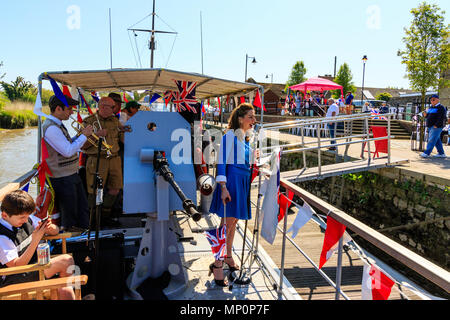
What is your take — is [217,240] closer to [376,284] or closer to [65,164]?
[376,284]

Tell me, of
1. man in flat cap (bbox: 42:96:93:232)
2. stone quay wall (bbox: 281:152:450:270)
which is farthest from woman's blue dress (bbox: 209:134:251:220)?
stone quay wall (bbox: 281:152:450:270)

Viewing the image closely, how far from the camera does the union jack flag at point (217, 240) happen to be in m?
2.92

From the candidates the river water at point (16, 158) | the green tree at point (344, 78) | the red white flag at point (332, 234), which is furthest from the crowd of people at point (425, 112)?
the green tree at point (344, 78)

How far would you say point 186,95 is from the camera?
5379 mm

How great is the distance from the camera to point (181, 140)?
308cm

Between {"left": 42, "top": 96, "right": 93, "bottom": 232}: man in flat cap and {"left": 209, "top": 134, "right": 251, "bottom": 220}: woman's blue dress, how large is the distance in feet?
4.54

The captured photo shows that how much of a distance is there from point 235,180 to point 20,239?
1803mm

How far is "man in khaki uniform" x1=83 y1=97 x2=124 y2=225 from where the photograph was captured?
3.94 m

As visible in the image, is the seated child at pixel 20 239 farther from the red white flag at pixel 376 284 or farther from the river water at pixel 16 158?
the river water at pixel 16 158

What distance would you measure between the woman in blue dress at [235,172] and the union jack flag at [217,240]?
4.4 inches

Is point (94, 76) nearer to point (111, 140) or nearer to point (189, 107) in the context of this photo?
point (111, 140)

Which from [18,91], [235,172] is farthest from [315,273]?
[18,91]

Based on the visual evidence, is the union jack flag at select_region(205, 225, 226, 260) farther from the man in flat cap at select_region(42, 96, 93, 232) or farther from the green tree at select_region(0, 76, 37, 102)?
the green tree at select_region(0, 76, 37, 102)
